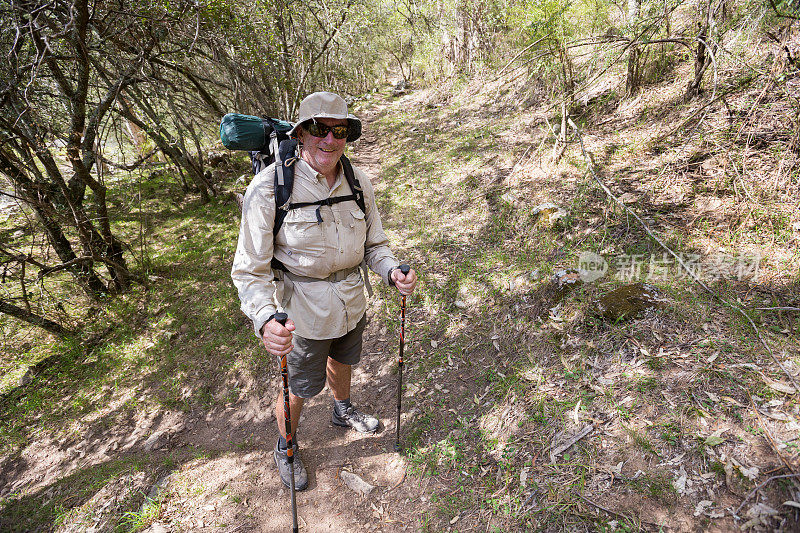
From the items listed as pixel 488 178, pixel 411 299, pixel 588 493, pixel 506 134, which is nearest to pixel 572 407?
pixel 588 493

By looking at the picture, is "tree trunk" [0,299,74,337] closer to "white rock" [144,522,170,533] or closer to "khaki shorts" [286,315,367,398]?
"white rock" [144,522,170,533]

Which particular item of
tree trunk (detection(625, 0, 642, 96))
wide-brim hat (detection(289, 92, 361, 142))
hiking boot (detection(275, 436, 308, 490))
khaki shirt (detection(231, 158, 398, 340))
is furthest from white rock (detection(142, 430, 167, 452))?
tree trunk (detection(625, 0, 642, 96))

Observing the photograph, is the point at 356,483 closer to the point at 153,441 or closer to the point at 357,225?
the point at 357,225

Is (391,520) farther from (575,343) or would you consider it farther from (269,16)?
(269,16)

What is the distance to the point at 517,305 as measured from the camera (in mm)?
4609

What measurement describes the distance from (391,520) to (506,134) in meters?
8.07

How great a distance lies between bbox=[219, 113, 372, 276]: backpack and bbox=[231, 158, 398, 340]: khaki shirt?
0.13 feet

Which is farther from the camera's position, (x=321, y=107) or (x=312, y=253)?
(x=312, y=253)

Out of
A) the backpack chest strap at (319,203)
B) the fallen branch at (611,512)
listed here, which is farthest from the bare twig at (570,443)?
the backpack chest strap at (319,203)

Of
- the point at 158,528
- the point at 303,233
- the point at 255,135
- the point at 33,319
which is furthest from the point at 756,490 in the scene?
the point at 33,319

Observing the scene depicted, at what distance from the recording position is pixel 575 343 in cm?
370

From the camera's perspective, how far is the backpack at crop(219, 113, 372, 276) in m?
2.67

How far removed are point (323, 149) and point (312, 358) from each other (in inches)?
66.6

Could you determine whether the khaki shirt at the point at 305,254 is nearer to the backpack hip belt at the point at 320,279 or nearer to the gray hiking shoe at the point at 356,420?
the backpack hip belt at the point at 320,279
